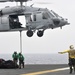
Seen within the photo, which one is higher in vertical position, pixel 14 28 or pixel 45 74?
pixel 14 28

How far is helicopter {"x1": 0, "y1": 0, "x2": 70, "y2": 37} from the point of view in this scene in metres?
39.5

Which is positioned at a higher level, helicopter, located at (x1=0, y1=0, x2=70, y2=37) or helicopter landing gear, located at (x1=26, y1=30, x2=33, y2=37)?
helicopter, located at (x1=0, y1=0, x2=70, y2=37)

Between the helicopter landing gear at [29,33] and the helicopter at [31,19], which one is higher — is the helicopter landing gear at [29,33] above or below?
below

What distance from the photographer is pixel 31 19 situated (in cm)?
3997

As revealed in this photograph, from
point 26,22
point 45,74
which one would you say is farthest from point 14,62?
point 45,74

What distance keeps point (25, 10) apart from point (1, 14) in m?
2.60

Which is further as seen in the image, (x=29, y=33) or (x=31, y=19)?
(x=31, y=19)

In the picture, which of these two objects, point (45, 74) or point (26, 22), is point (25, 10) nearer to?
point (26, 22)

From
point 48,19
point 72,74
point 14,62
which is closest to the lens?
point 72,74

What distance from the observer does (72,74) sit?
27.3 m

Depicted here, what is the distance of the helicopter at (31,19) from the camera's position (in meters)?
39.5

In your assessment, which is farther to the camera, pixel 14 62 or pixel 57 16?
pixel 57 16

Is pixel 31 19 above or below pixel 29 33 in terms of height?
above

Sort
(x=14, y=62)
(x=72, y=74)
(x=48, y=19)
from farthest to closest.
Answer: (x=48, y=19), (x=14, y=62), (x=72, y=74)
